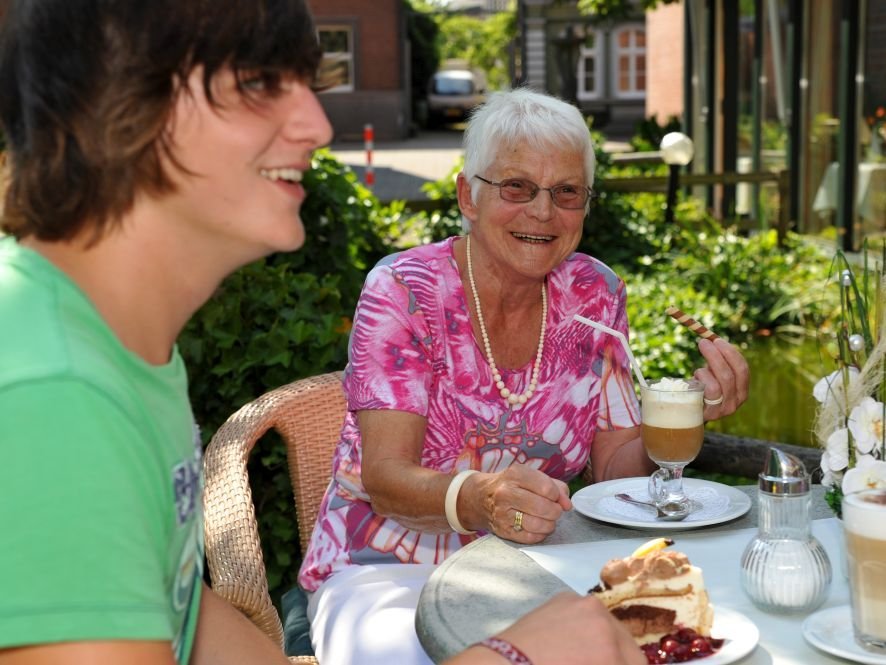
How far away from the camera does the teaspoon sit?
2166mm

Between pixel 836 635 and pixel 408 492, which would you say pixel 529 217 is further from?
pixel 836 635

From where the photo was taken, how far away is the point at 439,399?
266 centimetres

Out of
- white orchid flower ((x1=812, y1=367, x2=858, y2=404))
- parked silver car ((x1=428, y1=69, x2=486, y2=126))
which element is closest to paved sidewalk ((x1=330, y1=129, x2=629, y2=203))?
parked silver car ((x1=428, y1=69, x2=486, y2=126))

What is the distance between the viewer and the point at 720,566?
6.48ft

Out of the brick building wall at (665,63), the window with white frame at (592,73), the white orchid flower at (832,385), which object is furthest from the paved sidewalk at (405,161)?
the white orchid flower at (832,385)

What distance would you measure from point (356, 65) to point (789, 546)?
33.1 meters

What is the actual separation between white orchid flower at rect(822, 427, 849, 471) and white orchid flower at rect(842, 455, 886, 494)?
0.36 ft

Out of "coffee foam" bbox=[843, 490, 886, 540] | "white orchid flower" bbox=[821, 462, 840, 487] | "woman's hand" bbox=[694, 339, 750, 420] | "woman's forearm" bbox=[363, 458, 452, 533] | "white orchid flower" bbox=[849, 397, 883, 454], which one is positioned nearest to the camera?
"coffee foam" bbox=[843, 490, 886, 540]

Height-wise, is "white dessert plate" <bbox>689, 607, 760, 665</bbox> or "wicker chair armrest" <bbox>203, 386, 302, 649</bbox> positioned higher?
"white dessert plate" <bbox>689, 607, 760, 665</bbox>

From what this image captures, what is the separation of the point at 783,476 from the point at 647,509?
447 mm

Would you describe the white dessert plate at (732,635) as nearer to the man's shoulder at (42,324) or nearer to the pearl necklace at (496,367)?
the man's shoulder at (42,324)

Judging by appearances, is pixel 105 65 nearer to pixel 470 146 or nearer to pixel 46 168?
pixel 46 168

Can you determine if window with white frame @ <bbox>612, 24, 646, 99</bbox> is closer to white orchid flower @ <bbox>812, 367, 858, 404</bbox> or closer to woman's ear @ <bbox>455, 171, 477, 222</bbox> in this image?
woman's ear @ <bbox>455, 171, 477, 222</bbox>

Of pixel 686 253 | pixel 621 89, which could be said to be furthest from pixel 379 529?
pixel 621 89
